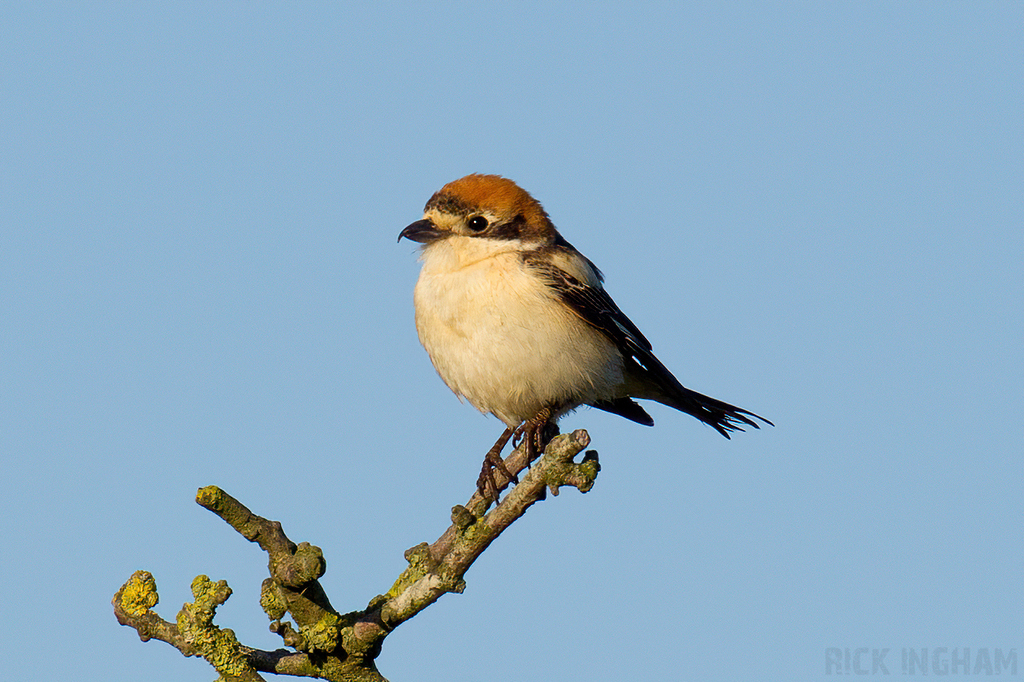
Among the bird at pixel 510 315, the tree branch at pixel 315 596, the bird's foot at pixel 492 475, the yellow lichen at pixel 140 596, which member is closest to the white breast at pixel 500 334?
the bird at pixel 510 315

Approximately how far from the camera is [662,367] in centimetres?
723

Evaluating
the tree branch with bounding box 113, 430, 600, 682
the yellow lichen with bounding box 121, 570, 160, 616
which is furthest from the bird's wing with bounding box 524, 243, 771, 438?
the yellow lichen with bounding box 121, 570, 160, 616

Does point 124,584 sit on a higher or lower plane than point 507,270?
lower

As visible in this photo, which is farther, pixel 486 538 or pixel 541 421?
pixel 541 421

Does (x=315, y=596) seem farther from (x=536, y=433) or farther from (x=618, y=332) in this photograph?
(x=618, y=332)

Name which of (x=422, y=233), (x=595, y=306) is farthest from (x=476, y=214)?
(x=595, y=306)

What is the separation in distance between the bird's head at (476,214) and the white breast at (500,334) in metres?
0.08

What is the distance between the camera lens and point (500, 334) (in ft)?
19.9

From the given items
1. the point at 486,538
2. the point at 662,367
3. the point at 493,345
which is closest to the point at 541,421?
the point at 493,345

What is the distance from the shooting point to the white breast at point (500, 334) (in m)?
6.09

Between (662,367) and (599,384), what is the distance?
818 mm

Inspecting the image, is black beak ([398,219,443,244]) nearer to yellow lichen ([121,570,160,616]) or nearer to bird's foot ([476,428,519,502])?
bird's foot ([476,428,519,502])

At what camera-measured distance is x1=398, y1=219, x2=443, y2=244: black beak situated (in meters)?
6.45

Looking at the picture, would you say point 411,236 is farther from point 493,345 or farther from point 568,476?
point 568,476
